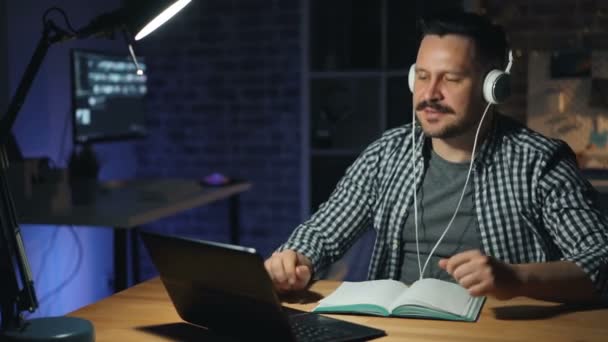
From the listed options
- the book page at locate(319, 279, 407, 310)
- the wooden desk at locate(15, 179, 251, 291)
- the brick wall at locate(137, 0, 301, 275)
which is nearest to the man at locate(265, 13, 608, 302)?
the book page at locate(319, 279, 407, 310)

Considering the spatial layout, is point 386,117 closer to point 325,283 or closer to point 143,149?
point 143,149

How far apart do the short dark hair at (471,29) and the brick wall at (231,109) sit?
2661 millimetres

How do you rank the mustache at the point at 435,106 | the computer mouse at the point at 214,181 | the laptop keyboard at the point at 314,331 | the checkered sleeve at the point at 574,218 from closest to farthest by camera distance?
1. the laptop keyboard at the point at 314,331
2. the checkered sleeve at the point at 574,218
3. the mustache at the point at 435,106
4. the computer mouse at the point at 214,181

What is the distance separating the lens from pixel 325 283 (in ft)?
5.73

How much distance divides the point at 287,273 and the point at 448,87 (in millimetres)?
655

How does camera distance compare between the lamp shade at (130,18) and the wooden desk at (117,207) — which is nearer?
the lamp shade at (130,18)

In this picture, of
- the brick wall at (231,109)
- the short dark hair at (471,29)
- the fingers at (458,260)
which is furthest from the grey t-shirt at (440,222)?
the brick wall at (231,109)

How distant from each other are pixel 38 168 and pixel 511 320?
2430 millimetres

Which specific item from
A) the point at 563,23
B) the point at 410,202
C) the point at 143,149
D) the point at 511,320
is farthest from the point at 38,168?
the point at 563,23

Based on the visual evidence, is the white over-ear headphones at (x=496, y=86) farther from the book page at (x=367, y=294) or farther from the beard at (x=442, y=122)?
the book page at (x=367, y=294)

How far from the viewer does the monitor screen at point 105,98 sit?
3797 mm

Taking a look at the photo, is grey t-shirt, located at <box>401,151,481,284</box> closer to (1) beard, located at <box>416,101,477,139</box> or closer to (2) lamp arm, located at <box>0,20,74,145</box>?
(1) beard, located at <box>416,101,477,139</box>

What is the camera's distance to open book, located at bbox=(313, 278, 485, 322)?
4.70 feet

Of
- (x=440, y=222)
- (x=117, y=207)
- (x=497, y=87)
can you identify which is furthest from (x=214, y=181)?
(x=497, y=87)
